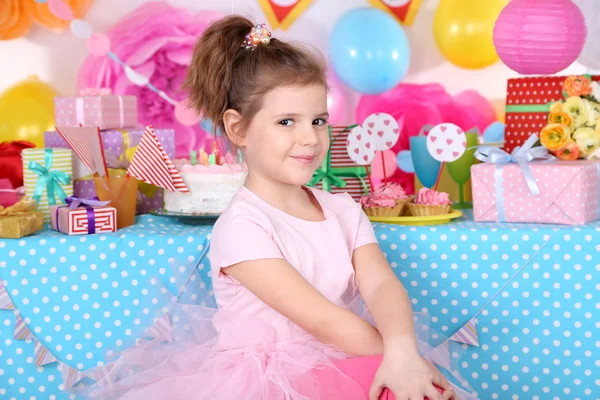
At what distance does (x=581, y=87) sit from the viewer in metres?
2.02

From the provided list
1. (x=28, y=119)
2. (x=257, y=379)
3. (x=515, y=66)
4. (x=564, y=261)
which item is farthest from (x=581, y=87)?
(x=28, y=119)

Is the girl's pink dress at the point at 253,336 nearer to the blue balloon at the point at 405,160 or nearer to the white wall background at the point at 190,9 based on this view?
the blue balloon at the point at 405,160

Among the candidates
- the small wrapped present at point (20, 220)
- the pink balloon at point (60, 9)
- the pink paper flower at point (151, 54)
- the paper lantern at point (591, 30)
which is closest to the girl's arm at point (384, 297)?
the small wrapped present at point (20, 220)

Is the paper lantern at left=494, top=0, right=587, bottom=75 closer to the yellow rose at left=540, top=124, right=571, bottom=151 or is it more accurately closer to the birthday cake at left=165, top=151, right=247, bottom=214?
the yellow rose at left=540, top=124, right=571, bottom=151

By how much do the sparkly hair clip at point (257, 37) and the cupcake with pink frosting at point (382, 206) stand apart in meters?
0.59

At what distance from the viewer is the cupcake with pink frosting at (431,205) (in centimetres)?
195

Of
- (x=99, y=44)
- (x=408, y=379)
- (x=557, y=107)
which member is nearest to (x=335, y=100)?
(x=99, y=44)

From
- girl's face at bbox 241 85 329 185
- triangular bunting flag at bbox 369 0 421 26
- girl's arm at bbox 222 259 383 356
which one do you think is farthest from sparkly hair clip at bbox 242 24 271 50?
triangular bunting flag at bbox 369 0 421 26

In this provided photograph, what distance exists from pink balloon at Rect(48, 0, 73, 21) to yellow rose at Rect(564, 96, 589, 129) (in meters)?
2.45

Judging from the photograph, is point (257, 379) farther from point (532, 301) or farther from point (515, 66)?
point (515, 66)

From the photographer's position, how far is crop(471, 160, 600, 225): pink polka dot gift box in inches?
73.0

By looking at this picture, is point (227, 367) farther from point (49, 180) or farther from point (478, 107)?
point (478, 107)

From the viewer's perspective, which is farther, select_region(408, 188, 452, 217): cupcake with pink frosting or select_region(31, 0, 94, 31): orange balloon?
select_region(31, 0, 94, 31): orange balloon

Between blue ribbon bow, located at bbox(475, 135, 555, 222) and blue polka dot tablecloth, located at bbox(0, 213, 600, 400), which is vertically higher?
blue ribbon bow, located at bbox(475, 135, 555, 222)
